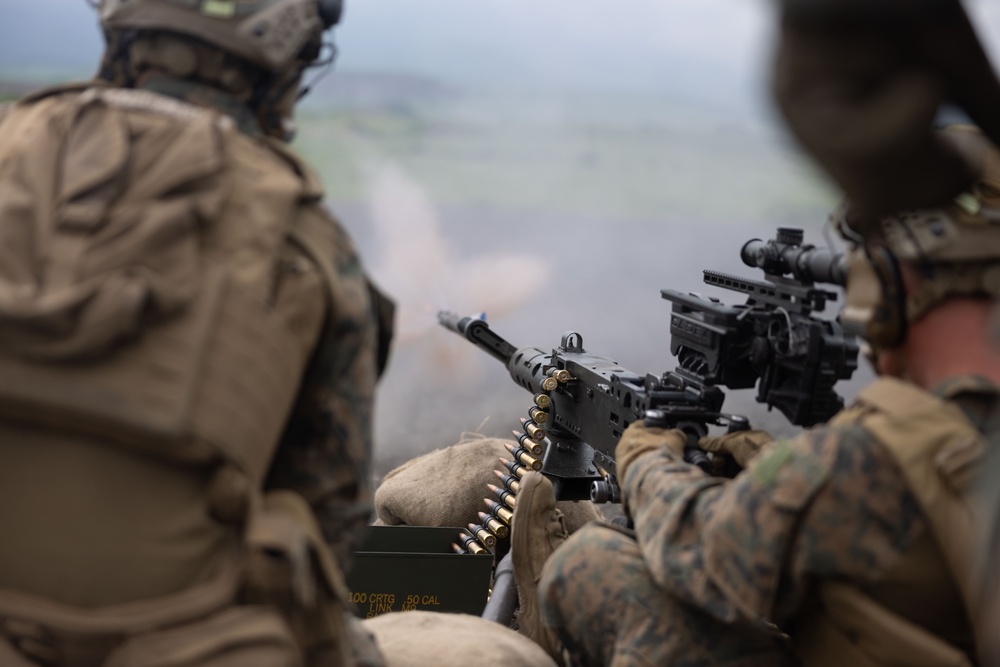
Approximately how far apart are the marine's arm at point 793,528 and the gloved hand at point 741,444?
1.94 ft

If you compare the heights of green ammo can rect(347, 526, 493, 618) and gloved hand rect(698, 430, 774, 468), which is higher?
gloved hand rect(698, 430, 774, 468)

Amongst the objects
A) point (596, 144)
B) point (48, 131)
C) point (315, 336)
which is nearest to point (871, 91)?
point (315, 336)

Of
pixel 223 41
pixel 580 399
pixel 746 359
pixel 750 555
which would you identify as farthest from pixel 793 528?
pixel 580 399

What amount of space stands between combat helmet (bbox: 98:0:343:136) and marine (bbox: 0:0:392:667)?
18 cm

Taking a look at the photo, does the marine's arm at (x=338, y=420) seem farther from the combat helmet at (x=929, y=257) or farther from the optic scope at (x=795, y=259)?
the optic scope at (x=795, y=259)

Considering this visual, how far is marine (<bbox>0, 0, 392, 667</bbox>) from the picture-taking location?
77.2 inches

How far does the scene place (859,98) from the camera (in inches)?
55.4

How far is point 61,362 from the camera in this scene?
1.96 meters

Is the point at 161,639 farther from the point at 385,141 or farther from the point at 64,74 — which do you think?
the point at 385,141

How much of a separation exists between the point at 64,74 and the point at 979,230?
654 cm

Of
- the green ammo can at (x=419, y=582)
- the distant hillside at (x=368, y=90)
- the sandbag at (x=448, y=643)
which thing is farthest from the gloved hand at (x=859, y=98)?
the distant hillside at (x=368, y=90)

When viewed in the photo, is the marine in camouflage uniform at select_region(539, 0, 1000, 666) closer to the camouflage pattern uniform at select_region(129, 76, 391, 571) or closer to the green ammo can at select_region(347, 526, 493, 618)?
the camouflage pattern uniform at select_region(129, 76, 391, 571)

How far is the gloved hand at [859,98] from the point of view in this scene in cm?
130

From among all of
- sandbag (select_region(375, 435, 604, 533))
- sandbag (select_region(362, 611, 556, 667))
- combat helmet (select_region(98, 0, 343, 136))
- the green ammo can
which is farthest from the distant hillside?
combat helmet (select_region(98, 0, 343, 136))
